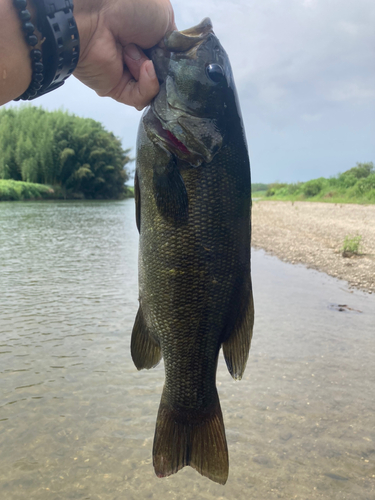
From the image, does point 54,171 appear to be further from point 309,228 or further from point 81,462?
point 81,462

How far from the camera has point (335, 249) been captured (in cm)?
1098

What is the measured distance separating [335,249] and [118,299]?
22.6ft

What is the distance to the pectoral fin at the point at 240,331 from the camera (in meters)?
2.02

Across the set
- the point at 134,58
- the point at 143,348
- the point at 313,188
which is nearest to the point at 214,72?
the point at 134,58

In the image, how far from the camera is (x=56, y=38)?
1.76 meters

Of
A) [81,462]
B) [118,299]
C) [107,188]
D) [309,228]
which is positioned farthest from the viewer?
[107,188]

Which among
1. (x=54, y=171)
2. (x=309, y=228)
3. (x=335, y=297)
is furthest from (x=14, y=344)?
(x=54, y=171)

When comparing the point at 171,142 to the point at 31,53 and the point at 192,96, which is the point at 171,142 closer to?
the point at 192,96

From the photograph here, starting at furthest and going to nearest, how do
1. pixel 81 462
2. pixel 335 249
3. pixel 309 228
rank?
pixel 309 228, pixel 335 249, pixel 81 462

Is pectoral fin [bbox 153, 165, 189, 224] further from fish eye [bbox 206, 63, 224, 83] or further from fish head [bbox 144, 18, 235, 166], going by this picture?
fish eye [bbox 206, 63, 224, 83]

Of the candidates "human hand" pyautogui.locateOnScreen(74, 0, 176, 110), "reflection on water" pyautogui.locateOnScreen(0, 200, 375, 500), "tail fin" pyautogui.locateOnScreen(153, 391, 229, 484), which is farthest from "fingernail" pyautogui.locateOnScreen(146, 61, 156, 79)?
"reflection on water" pyautogui.locateOnScreen(0, 200, 375, 500)

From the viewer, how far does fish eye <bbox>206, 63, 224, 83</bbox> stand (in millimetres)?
1941

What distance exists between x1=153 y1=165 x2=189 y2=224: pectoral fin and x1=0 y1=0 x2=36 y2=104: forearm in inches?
28.9

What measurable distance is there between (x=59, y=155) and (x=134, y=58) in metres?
55.1
